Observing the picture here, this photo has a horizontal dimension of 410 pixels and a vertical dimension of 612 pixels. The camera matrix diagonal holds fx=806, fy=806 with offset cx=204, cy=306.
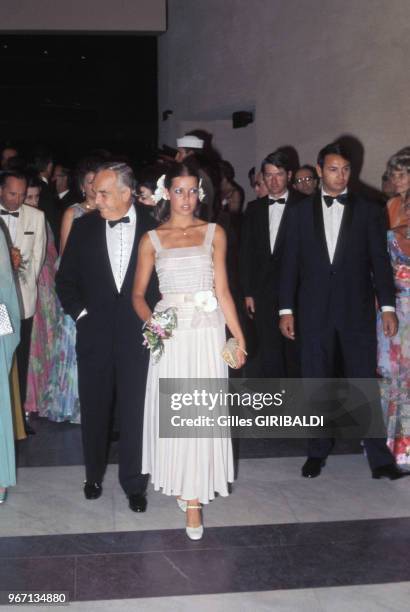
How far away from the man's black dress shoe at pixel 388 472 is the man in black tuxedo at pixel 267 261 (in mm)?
1456

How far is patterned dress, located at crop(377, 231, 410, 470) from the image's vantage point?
181 inches

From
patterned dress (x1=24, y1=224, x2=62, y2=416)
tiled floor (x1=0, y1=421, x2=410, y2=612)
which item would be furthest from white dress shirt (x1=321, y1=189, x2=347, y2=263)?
patterned dress (x1=24, y1=224, x2=62, y2=416)

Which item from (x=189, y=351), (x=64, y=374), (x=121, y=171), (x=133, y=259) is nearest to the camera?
(x=189, y=351)

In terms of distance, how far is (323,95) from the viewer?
26.1 ft

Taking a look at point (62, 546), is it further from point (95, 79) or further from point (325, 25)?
point (95, 79)

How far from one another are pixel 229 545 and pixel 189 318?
103 centimetres

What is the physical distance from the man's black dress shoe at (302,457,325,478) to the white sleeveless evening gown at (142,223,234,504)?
940 millimetres

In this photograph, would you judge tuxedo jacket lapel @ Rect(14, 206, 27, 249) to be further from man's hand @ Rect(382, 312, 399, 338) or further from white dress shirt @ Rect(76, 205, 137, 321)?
man's hand @ Rect(382, 312, 399, 338)

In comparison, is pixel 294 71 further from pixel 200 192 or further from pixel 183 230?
pixel 183 230

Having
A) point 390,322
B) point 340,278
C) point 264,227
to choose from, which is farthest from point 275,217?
point 390,322

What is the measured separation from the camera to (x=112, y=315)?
156 inches

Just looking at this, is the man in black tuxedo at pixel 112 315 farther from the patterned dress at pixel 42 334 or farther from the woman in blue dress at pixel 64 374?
the patterned dress at pixel 42 334

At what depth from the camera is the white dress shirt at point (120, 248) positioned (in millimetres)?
3967

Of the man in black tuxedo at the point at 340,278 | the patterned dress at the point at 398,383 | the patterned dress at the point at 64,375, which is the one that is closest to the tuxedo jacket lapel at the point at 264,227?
the man in black tuxedo at the point at 340,278
